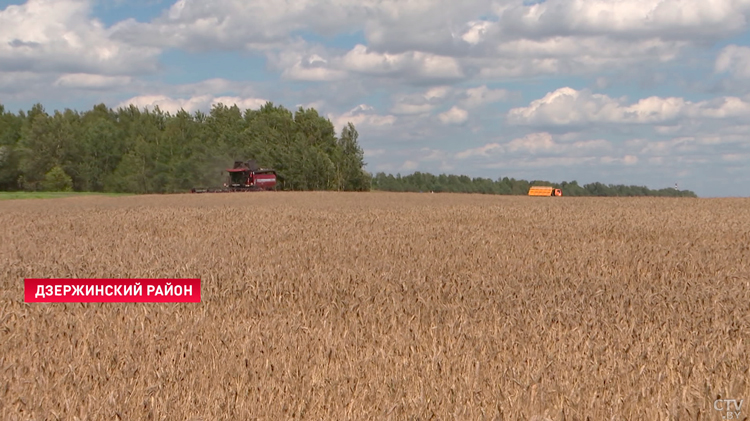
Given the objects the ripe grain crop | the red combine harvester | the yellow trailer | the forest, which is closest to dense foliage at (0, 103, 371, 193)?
the forest

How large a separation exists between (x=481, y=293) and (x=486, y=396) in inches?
135

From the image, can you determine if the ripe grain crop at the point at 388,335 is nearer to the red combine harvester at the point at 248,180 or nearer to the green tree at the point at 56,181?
the red combine harvester at the point at 248,180

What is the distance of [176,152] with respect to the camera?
307ft

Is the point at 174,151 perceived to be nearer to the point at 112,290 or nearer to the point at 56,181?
the point at 56,181

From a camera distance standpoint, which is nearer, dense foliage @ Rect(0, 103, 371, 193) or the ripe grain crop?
the ripe grain crop

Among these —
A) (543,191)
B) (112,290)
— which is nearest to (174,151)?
(543,191)

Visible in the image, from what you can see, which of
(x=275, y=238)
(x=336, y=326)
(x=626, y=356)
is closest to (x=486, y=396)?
(x=626, y=356)

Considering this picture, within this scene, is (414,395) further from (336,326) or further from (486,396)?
(336,326)

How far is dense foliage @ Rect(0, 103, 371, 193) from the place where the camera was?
79438mm

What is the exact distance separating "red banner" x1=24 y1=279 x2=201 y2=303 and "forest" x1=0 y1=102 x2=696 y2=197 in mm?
69339

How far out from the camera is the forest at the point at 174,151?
7950cm

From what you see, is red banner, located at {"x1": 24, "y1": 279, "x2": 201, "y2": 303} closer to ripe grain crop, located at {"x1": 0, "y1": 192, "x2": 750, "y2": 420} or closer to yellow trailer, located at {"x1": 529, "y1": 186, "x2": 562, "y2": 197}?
ripe grain crop, located at {"x1": 0, "y1": 192, "x2": 750, "y2": 420}

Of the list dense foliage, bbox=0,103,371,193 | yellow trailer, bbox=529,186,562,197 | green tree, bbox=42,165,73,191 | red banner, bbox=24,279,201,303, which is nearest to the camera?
red banner, bbox=24,279,201,303

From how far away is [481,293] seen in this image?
24.5 feet
